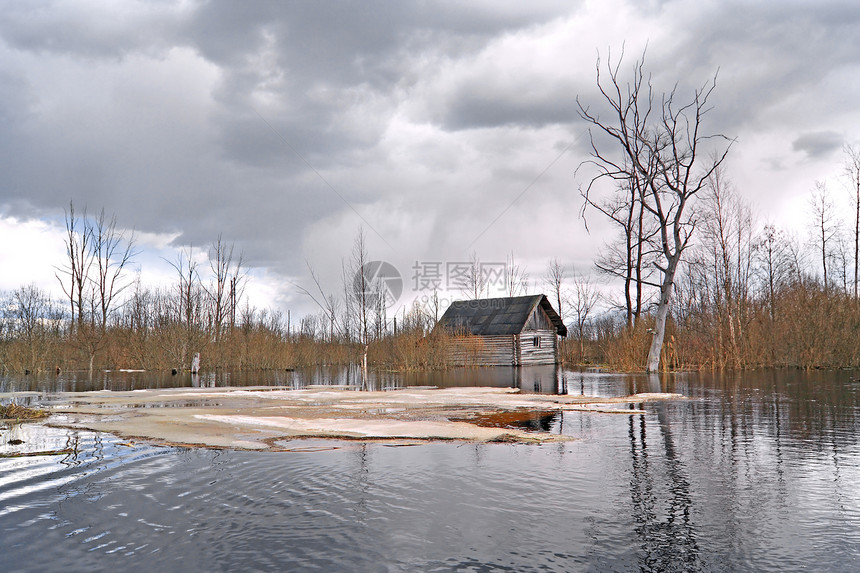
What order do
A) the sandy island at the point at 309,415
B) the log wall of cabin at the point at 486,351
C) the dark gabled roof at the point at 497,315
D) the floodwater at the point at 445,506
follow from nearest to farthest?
the floodwater at the point at 445,506 < the sandy island at the point at 309,415 < the log wall of cabin at the point at 486,351 < the dark gabled roof at the point at 497,315

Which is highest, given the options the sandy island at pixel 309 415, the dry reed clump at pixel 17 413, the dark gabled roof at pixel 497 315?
the dark gabled roof at pixel 497 315

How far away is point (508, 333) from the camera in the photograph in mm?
40531

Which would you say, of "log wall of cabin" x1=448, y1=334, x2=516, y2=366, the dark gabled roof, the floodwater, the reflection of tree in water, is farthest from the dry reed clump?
"log wall of cabin" x1=448, y1=334, x2=516, y2=366

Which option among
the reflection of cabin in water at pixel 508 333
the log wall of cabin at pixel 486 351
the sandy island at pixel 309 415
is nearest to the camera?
the sandy island at pixel 309 415

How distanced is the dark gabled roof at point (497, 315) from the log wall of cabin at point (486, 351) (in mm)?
626

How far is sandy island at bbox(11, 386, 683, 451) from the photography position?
29.2ft

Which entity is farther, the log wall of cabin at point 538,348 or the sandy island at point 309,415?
the log wall of cabin at point 538,348

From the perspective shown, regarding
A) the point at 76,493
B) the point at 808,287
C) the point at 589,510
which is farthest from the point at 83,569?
the point at 808,287

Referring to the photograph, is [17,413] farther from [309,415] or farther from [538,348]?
[538,348]

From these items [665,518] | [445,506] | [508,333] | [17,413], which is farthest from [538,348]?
[665,518]

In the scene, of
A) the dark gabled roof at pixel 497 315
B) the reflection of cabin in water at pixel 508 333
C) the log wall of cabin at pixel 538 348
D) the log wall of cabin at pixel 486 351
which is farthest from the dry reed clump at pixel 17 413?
the log wall of cabin at pixel 538 348

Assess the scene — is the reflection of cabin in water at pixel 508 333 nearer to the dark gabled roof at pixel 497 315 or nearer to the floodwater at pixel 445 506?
the dark gabled roof at pixel 497 315

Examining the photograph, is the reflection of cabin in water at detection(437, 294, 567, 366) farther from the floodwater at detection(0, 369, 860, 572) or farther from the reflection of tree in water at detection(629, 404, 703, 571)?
the reflection of tree in water at detection(629, 404, 703, 571)

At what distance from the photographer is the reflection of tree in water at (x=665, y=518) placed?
3758 mm
